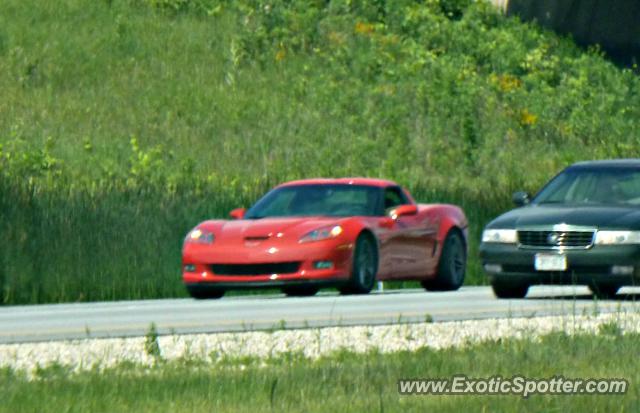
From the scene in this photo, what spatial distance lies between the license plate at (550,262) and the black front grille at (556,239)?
4.8 inches

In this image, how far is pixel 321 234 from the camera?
20.9m

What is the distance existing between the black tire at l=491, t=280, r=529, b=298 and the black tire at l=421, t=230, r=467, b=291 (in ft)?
9.06

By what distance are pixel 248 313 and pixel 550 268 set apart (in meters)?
3.36

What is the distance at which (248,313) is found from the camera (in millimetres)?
17719

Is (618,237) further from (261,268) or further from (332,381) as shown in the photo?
(332,381)

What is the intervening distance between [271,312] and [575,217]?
350 cm

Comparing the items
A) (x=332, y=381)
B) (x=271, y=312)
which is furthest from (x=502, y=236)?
(x=332, y=381)

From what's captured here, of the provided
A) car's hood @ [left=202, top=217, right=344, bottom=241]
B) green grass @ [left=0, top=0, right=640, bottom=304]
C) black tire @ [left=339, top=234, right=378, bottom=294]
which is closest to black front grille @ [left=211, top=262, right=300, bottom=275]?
car's hood @ [left=202, top=217, right=344, bottom=241]

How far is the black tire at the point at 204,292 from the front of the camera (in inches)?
834

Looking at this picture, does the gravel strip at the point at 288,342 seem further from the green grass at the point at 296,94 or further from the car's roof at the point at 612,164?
the green grass at the point at 296,94

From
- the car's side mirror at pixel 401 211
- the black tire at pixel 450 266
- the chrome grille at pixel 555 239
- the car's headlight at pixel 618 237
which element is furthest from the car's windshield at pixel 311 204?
the car's headlight at pixel 618 237

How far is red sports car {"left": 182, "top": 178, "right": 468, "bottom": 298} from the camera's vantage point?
20.7m

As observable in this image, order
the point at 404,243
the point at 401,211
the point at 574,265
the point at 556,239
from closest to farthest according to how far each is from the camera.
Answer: the point at 574,265
the point at 556,239
the point at 401,211
the point at 404,243

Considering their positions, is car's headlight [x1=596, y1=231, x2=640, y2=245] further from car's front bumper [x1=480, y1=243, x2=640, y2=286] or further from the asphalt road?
the asphalt road
